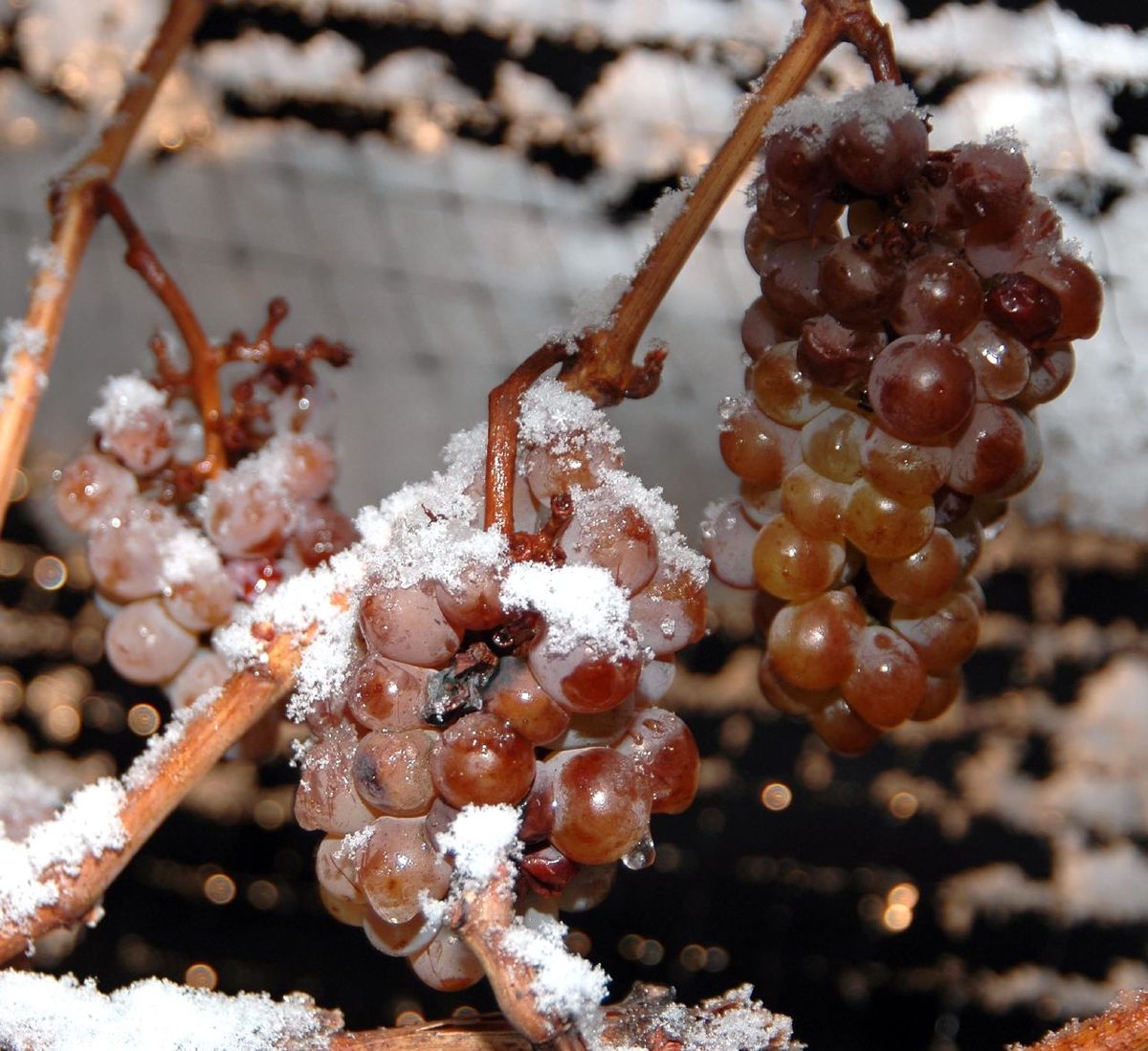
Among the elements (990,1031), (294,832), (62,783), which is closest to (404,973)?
(294,832)

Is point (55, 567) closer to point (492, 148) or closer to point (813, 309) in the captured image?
point (492, 148)

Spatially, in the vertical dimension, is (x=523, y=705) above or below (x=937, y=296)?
below

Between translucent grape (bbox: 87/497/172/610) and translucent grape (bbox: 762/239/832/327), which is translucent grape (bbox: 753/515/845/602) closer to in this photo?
translucent grape (bbox: 762/239/832/327)

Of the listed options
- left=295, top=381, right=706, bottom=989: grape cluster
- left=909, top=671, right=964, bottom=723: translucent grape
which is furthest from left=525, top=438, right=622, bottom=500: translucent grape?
left=909, top=671, right=964, bottom=723: translucent grape

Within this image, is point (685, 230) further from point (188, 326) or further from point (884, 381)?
point (188, 326)

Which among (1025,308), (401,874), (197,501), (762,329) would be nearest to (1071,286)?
(1025,308)

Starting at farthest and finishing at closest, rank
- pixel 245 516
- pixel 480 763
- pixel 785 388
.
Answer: pixel 245 516
pixel 785 388
pixel 480 763

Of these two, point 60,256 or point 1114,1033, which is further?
point 60,256
